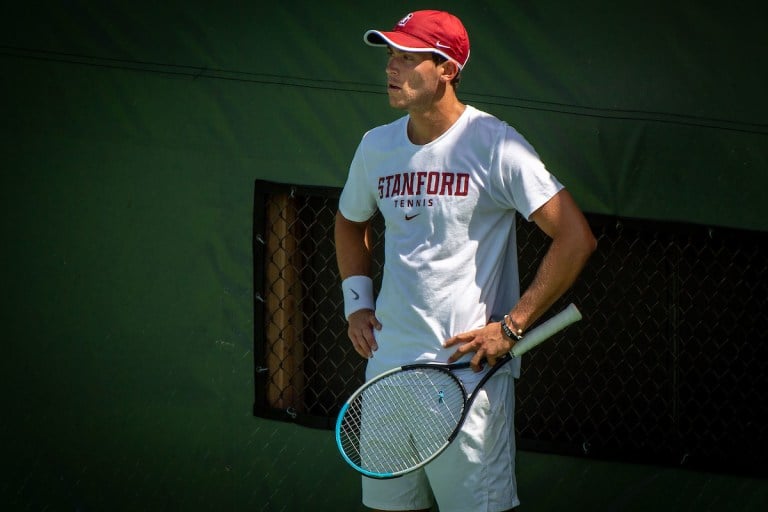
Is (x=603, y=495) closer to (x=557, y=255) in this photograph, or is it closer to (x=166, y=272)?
(x=557, y=255)

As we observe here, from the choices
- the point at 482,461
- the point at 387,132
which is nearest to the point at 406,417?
the point at 482,461

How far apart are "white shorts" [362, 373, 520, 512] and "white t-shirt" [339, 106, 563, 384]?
9cm

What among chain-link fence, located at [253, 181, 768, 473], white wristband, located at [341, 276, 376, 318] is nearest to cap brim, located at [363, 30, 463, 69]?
white wristband, located at [341, 276, 376, 318]

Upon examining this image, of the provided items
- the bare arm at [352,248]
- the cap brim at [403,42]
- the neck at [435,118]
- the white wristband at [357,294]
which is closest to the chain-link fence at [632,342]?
the bare arm at [352,248]

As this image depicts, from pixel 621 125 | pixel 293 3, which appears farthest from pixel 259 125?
pixel 621 125

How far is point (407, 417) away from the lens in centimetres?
370

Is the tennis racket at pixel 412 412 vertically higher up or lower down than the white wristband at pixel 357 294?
lower down

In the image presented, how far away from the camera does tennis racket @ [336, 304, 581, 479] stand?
11.7ft

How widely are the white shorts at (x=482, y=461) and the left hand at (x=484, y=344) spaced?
99 mm

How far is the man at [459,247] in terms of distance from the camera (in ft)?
11.7

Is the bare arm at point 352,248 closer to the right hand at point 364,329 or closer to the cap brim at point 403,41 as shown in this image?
the right hand at point 364,329

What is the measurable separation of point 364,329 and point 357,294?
14 centimetres

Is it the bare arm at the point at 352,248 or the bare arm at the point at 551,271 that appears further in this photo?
the bare arm at the point at 352,248

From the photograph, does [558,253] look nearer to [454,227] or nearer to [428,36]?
[454,227]
